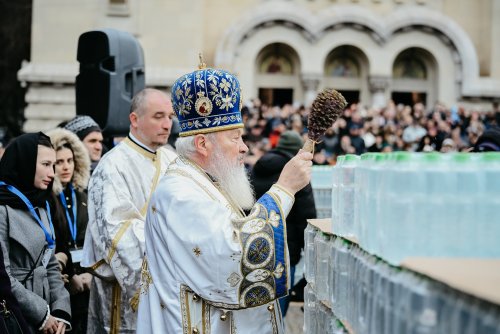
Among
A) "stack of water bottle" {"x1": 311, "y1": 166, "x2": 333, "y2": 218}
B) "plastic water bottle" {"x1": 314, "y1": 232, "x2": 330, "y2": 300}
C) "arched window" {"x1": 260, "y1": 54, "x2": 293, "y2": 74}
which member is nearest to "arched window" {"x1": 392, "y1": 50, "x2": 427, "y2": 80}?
"arched window" {"x1": 260, "y1": 54, "x2": 293, "y2": 74}

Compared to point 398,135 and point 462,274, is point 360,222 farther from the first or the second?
point 398,135

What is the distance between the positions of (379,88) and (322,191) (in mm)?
17416

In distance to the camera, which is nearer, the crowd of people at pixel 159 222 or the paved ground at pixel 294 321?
the crowd of people at pixel 159 222

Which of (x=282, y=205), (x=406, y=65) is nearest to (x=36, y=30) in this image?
(x=406, y=65)

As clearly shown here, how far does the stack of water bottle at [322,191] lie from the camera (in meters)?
8.09

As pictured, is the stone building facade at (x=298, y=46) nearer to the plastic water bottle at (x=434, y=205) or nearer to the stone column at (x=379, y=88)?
the stone column at (x=379, y=88)

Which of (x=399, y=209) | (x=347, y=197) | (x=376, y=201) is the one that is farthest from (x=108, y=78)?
(x=399, y=209)

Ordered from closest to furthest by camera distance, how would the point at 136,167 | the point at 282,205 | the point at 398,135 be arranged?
the point at 282,205 → the point at 136,167 → the point at 398,135

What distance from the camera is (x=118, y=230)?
446cm

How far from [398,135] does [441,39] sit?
8.29 metres

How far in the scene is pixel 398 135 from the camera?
18.2m

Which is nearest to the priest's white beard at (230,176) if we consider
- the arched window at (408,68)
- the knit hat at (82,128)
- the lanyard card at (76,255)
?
the lanyard card at (76,255)

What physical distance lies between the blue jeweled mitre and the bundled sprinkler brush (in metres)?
0.44

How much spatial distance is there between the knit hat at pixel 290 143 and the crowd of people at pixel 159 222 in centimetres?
1
